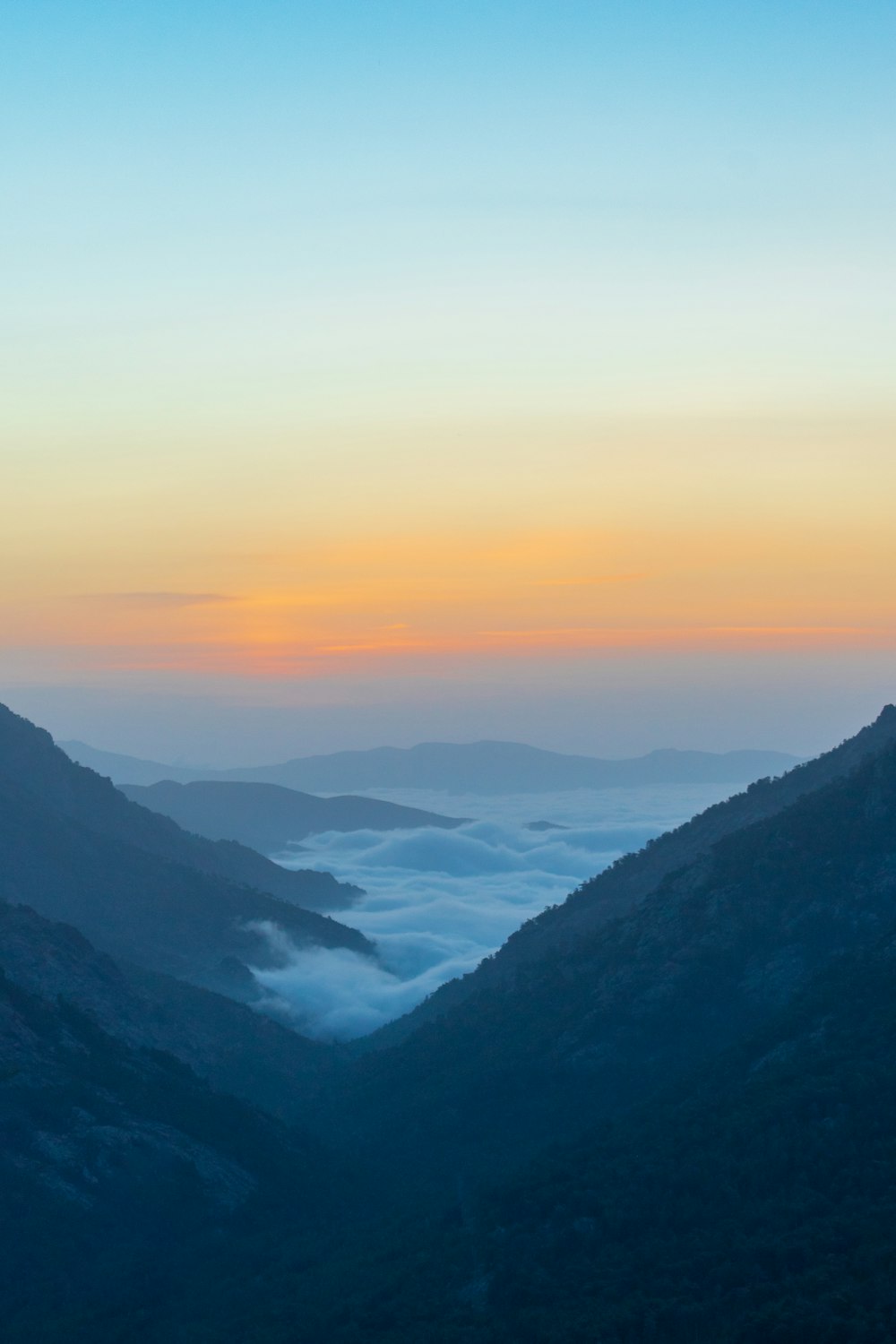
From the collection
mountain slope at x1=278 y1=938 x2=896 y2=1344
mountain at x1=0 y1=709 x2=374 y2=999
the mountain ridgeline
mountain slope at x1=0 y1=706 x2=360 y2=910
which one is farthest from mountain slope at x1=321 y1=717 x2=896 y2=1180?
mountain slope at x1=0 y1=706 x2=360 y2=910

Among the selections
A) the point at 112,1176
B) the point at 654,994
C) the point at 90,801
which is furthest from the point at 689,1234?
the point at 90,801

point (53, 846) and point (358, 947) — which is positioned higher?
point (53, 846)

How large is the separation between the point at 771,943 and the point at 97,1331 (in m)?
35.2

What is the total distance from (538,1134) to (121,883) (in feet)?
210

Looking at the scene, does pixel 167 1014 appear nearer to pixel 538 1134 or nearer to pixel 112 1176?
pixel 112 1176

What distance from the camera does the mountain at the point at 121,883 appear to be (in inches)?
4008

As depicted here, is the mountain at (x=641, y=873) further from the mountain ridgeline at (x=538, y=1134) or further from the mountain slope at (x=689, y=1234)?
the mountain slope at (x=689, y=1234)

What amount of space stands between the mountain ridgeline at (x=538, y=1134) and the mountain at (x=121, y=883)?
69.7 feet

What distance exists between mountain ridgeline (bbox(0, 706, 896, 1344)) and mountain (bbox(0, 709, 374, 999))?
21258 millimetres

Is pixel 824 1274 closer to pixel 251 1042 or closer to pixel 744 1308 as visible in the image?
pixel 744 1308

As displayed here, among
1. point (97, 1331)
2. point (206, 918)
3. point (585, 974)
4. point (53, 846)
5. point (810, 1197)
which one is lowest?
point (97, 1331)

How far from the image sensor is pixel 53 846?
106938mm

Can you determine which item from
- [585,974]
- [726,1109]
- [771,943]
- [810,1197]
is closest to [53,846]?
[585,974]

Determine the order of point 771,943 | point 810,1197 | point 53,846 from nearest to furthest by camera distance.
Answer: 1. point 810,1197
2. point 771,943
3. point 53,846
